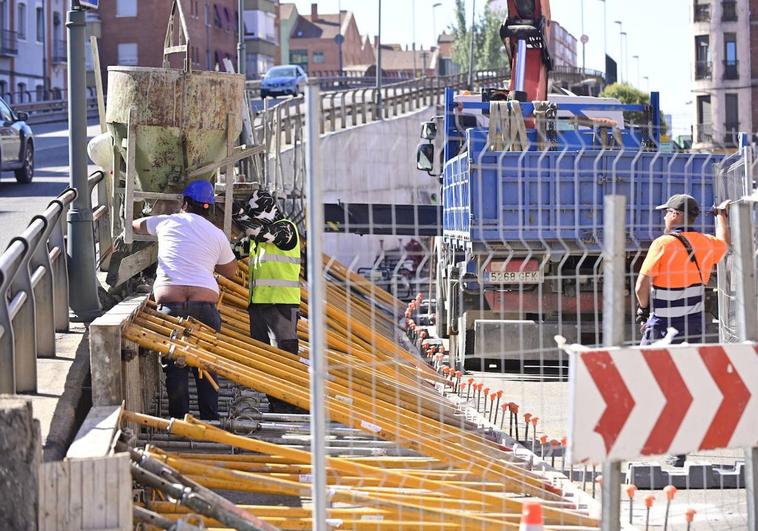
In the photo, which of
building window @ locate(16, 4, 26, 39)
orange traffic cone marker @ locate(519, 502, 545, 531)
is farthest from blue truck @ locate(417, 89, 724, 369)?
building window @ locate(16, 4, 26, 39)

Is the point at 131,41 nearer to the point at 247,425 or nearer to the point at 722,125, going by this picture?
the point at 722,125

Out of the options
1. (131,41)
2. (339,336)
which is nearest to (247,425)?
(339,336)

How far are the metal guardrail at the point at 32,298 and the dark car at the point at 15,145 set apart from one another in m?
14.6

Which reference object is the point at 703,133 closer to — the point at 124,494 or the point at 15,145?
the point at 124,494

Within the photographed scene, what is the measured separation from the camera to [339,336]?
12.9 meters

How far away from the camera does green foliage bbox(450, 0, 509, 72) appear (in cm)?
12688

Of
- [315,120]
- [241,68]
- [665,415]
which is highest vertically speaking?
[241,68]

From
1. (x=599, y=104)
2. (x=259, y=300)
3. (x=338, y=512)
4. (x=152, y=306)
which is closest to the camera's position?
(x=338, y=512)

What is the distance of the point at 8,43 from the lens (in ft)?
237

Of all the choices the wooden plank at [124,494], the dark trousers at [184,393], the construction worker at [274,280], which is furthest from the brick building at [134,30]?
the wooden plank at [124,494]

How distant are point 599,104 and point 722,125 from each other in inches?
2306

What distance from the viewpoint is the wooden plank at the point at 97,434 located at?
20.9 feet

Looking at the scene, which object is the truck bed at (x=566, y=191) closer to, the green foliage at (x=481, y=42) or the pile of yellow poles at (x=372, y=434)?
the pile of yellow poles at (x=372, y=434)

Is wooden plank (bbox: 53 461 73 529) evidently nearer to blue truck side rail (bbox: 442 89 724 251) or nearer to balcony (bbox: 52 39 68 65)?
blue truck side rail (bbox: 442 89 724 251)
